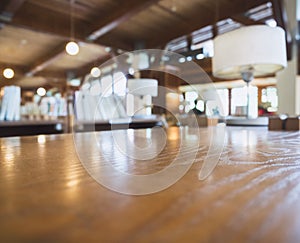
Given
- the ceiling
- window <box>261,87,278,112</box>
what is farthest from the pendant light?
window <box>261,87,278,112</box>

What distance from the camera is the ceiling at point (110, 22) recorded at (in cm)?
335

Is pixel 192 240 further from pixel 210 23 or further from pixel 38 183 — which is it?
pixel 210 23

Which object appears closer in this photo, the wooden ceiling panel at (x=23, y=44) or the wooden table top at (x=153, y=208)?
the wooden table top at (x=153, y=208)

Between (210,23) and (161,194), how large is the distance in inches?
163

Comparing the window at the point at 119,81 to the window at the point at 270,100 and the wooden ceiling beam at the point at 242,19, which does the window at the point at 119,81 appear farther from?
the window at the point at 270,100

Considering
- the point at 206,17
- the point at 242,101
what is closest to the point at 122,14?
the point at 206,17

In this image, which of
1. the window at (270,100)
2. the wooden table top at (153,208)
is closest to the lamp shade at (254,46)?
the wooden table top at (153,208)

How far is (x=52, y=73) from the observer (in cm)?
654

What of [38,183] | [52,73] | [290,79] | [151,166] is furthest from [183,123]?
[52,73]

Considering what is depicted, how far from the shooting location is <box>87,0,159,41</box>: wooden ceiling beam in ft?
10.0

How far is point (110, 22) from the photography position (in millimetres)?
3580

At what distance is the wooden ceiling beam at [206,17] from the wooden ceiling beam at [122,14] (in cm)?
121

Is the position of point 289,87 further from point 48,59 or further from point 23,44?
point 23,44

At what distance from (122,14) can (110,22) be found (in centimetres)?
33
